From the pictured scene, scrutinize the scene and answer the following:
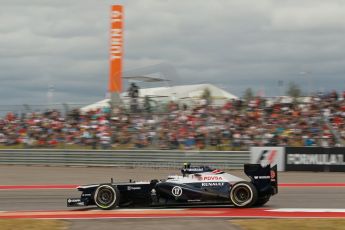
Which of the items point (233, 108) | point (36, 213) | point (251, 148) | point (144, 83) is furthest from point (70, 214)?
point (144, 83)

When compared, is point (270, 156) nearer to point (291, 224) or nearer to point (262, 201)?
point (262, 201)

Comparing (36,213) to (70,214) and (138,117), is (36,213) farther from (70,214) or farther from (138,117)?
(138,117)

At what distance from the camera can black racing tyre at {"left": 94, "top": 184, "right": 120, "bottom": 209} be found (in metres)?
10.9

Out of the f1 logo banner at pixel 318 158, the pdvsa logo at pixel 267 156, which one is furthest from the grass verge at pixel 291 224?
the pdvsa logo at pixel 267 156

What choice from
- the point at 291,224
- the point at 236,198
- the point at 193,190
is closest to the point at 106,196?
the point at 193,190

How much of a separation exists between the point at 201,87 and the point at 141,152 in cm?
413

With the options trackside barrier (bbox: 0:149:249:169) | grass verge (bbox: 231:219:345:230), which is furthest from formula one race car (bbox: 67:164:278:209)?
trackside barrier (bbox: 0:149:249:169)

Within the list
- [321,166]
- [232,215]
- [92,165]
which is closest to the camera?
[232,215]

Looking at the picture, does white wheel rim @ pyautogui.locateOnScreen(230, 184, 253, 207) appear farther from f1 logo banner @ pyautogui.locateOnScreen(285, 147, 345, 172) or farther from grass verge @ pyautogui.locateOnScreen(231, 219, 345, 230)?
f1 logo banner @ pyautogui.locateOnScreen(285, 147, 345, 172)

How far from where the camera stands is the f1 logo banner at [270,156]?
22641 millimetres

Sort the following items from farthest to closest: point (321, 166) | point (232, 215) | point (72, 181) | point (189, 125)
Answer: point (189, 125), point (321, 166), point (72, 181), point (232, 215)

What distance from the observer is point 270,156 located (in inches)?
895

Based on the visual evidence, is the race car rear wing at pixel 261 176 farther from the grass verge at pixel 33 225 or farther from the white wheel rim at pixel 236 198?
the grass verge at pixel 33 225

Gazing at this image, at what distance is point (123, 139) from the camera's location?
83.8 ft
